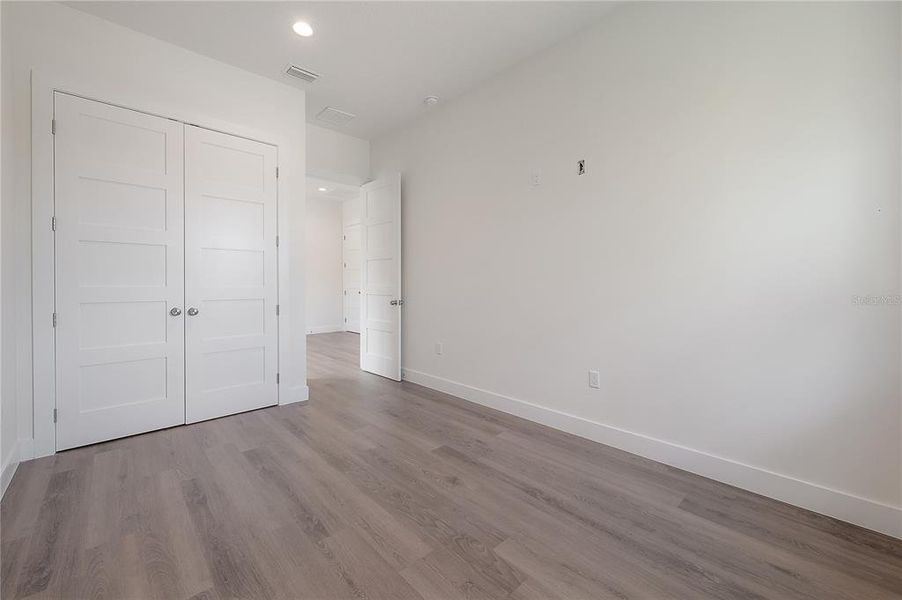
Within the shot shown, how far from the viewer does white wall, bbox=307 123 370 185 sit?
173 inches

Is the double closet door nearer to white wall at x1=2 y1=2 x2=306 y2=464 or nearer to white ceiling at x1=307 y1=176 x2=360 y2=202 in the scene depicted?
white wall at x1=2 y1=2 x2=306 y2=464

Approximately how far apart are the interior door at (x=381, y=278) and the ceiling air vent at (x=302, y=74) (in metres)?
1.27

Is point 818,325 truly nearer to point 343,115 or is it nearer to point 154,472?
point 154,472

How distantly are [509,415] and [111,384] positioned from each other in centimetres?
310

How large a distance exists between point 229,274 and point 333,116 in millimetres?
2152

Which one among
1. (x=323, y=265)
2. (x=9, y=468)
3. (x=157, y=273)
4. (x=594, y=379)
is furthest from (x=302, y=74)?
(x=323, y=265)

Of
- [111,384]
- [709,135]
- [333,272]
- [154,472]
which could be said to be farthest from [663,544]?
[333,272]

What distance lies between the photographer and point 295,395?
3.62 meters

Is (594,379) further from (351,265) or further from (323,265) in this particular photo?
(323,265)

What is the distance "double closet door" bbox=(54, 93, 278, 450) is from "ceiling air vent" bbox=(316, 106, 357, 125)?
0.99 metres

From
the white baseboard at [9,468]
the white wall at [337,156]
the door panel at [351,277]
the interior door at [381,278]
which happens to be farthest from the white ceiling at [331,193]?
the white baseboard at [9,468]

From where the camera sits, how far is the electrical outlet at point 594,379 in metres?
2.74

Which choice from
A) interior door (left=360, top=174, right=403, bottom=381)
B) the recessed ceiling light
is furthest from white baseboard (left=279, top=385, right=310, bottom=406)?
the recessed ceiling light

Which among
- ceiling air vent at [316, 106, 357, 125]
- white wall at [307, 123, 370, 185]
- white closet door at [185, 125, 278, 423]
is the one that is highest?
ceiling air vent at [316, 106, 357, 125]
